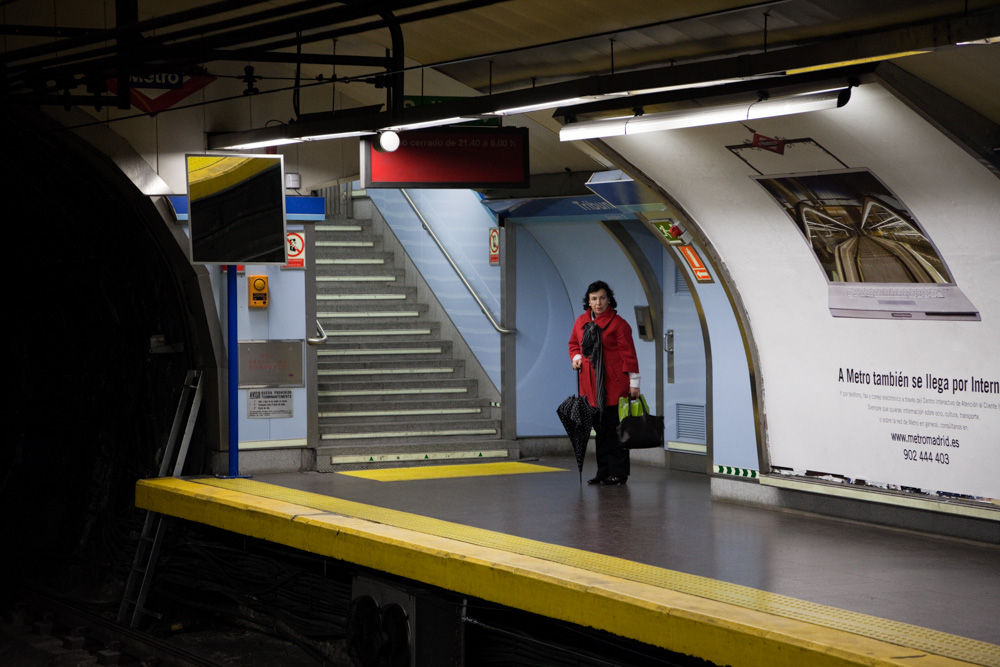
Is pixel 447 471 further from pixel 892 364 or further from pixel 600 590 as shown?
pixel 600 590

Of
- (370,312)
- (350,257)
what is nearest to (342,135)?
(370,312)

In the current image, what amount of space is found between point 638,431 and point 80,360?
253 inches

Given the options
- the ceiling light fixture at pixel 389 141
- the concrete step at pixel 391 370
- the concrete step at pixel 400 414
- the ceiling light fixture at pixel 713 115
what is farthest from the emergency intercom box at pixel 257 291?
the ceiling light fixture at pixel 713 115

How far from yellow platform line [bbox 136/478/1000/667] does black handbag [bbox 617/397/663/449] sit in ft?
6.29

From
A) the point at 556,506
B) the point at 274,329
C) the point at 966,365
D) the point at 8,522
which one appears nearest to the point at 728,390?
the point at 556,506

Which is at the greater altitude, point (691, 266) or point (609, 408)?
point (691, 266)

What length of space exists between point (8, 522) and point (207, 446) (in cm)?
384

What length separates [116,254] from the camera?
1183 cm

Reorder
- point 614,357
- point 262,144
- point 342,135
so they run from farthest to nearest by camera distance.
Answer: point 614,357, point 262,144, point 342,135

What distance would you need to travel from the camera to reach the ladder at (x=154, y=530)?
1022 cm

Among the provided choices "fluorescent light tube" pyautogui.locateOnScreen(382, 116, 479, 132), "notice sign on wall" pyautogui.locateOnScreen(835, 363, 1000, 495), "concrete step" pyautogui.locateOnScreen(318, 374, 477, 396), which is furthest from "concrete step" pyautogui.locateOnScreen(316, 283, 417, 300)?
"notice sign on wall" pyautogui.locateOnScreen(835, 363, 1000, 495)

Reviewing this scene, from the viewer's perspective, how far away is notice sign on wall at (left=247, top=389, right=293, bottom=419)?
11.0 m

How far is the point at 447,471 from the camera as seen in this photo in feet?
35.6

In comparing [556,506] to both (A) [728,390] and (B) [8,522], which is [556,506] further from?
(B) [8,522]
